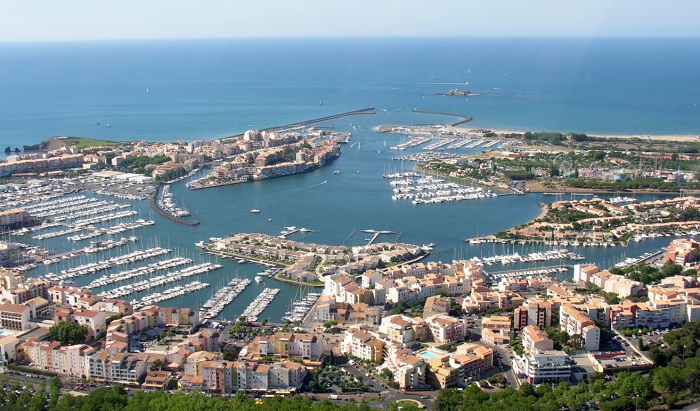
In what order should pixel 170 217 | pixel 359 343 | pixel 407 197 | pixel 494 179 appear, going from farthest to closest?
pixel 494 179, pixel 407 197, pixel 170 217, pixel 359 343

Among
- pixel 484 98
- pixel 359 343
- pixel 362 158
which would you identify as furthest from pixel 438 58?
pixel 359 343

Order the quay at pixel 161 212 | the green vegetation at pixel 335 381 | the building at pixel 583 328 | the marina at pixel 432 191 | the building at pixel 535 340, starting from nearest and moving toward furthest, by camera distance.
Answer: the green vegetation at pixel 335 381 < the building at pixel 535 340 < the building at pixel 583 328 < the quay at pixel 161 212 < the marina at pixel 432 191

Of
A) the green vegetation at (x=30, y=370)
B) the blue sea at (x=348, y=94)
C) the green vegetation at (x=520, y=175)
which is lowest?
the green vegetation at (x=30, y=370)

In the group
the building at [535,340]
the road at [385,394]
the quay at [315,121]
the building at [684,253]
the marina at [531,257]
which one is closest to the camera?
the road at [385,394]

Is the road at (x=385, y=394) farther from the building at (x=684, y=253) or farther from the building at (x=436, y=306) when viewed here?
the building at (x=684, y=253)

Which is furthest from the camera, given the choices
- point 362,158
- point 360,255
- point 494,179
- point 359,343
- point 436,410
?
point 362,158

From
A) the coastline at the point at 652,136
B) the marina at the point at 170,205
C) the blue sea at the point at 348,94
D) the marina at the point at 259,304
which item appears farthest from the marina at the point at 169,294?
the coastline at the point at 652,136

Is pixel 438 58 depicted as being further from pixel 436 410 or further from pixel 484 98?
pixel 436 410
